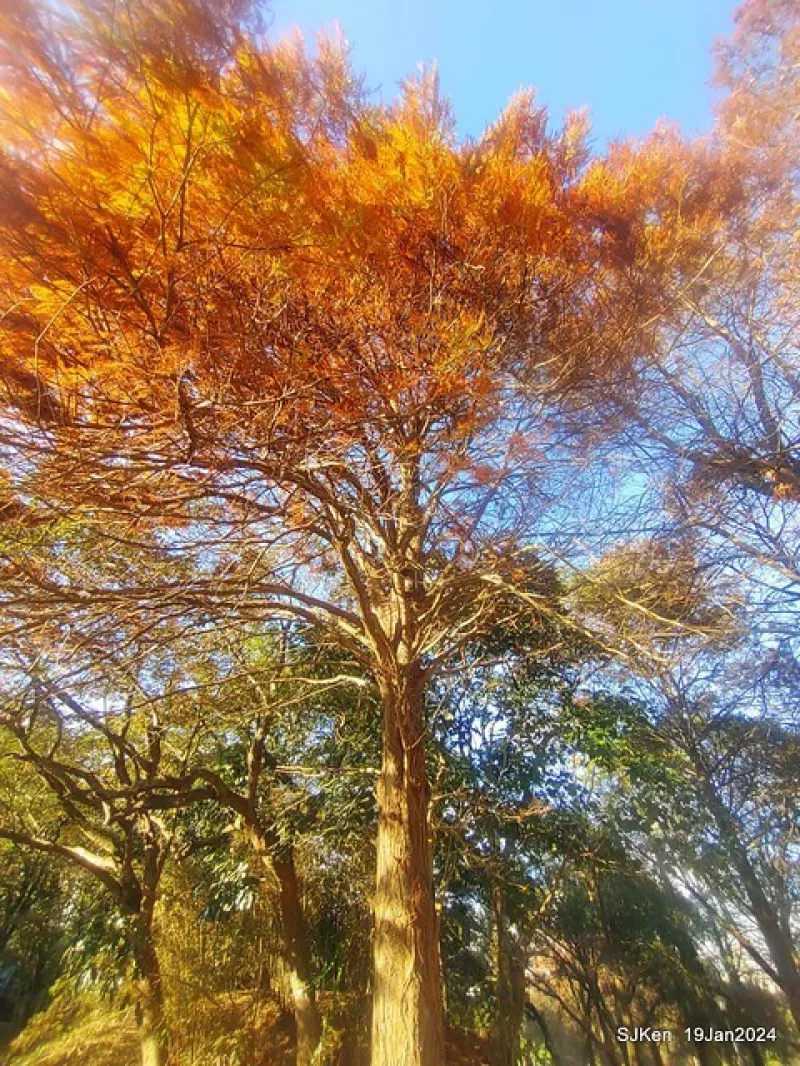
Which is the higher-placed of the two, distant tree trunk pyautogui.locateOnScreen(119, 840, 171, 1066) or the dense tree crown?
the dense tree crown

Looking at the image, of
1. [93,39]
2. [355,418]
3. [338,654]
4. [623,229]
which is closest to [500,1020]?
[338,654]

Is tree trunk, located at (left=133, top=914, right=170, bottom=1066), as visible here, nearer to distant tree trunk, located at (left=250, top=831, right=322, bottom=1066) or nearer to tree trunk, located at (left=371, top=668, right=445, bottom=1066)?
distant tree trunk, located at (left=250, top=831, right=322, bottom=1066)

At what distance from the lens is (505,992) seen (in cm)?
728

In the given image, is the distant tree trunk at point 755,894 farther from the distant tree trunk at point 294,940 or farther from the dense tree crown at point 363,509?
the distant tree trunk at point 294,940

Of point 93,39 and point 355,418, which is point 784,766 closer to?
point 355,418

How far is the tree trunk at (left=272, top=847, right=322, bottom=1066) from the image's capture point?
17.5 feet

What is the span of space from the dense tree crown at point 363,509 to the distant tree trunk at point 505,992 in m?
0.06

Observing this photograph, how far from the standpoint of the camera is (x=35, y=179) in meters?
2.47

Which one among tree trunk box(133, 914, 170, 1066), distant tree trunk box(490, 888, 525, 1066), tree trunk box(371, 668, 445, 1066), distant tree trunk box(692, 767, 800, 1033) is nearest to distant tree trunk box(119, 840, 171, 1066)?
tree trunk box(133, 914, 170, 1066)

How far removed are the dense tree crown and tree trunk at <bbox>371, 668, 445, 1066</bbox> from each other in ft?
0.07

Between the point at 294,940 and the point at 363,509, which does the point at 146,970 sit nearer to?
the point at 294,940

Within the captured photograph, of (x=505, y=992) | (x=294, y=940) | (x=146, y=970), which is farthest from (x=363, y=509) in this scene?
(x=505, y=992)

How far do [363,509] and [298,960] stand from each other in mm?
5023

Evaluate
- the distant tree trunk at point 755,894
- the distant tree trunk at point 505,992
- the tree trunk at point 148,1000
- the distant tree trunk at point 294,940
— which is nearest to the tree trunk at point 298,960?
the distant tree trunk at point 294,940
